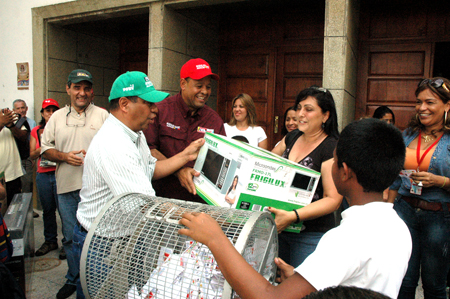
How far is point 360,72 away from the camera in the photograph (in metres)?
5.55

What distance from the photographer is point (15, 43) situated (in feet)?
22.3

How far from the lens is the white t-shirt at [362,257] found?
1.12 meters

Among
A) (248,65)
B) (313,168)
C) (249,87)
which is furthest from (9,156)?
(313,168)

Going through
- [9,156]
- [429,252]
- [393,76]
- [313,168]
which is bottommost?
[429,252]

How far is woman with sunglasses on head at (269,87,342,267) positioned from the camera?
2.15 metres

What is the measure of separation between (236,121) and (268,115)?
150 cm

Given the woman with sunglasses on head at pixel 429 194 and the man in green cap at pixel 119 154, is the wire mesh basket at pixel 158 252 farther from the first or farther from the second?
the woman with sunglasses on head at pixel 429 194

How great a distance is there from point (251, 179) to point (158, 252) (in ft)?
1.94

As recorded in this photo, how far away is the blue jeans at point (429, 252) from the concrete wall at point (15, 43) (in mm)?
6714

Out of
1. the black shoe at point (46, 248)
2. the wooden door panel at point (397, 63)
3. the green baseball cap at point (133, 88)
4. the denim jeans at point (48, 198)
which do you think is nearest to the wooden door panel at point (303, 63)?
the wooden door panel at point (397, 63)

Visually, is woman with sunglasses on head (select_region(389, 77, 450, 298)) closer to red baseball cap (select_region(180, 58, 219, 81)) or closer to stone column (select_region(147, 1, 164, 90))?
red baseball cap (select_region(180, 58, 219, 81))

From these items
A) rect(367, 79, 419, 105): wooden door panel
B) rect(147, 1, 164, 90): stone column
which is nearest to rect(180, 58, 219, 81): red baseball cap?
rect(147, 1, 164, 90): stone column

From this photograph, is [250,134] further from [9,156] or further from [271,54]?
[9,156]

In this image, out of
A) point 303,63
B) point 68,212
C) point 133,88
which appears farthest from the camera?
point 303,63
